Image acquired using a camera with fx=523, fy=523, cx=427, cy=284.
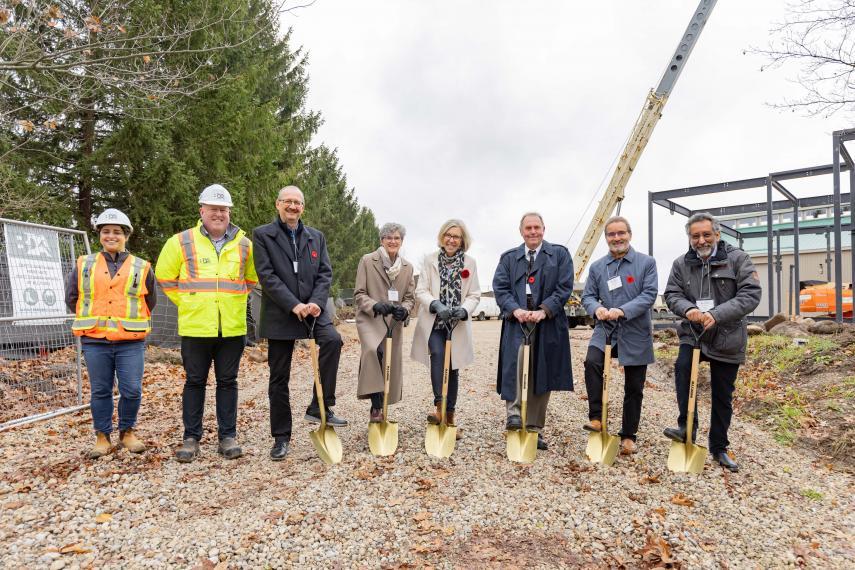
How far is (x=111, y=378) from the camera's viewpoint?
431 centimetres

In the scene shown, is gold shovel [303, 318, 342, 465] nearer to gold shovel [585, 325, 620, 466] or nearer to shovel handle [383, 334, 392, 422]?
shovel handle [383, 334, 392, 422]

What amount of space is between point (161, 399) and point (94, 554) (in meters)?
4.33

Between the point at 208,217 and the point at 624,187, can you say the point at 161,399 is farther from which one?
the point at 624,187

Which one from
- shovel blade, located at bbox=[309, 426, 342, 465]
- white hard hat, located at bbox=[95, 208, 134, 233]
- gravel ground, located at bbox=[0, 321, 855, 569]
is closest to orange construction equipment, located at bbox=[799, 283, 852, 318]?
gravel ground, located at bbox=[0, 321, 855, 569]

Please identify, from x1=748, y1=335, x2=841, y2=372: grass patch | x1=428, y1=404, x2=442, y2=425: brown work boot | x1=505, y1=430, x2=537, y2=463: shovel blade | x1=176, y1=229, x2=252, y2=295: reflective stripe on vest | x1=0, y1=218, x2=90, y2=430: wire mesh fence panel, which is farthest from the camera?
x1=748, y1=335, x2=841, y2=372: grass patch

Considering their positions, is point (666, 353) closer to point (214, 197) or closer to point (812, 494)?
point (812, 494)

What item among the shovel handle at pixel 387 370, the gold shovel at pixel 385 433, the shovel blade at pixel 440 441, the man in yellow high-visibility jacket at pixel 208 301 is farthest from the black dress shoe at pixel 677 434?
the man in yellow high-visibility jacket at pixel 208 301

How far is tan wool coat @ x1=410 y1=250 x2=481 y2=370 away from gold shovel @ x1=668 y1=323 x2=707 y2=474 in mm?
1766

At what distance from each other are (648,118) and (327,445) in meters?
16.3

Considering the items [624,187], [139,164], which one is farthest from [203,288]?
[624,187]

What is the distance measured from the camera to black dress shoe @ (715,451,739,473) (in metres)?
4.04

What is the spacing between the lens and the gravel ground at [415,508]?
2.79 meters

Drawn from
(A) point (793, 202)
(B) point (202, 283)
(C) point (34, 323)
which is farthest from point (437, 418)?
(A) point (793, 202)

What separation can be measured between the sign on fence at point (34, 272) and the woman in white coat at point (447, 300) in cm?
417
